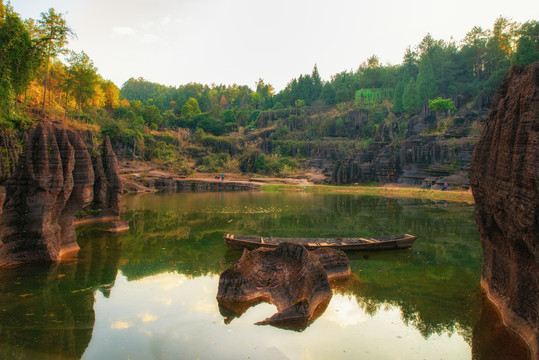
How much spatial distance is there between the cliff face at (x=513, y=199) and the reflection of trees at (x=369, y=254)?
1.43m

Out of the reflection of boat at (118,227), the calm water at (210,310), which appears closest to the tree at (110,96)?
the reflection of boat at (118,227)

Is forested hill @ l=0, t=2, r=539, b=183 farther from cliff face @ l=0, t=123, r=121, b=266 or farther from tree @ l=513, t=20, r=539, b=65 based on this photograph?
cliff face @ l=0, t=123, r=121, b=266

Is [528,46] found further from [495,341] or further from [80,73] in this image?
[80,73]

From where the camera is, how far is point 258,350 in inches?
324

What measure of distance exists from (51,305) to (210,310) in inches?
208

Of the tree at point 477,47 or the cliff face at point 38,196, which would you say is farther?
the tree at point 477,47

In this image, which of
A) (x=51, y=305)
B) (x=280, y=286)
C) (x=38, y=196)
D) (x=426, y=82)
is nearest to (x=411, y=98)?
(x=426, y=82)

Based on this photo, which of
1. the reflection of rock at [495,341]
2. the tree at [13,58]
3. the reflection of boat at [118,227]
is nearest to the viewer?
the reflection of rock at [495,341]

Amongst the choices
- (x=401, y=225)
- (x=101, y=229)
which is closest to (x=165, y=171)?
(x=101, y=229)

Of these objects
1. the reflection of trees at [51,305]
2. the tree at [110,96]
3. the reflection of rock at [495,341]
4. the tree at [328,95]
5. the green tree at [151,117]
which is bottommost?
the reflection of rock at [495,341]

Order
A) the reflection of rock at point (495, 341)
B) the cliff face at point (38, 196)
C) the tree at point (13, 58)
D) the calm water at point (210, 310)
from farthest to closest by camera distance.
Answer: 1. the tree at point (13, 58)
2. the cliff face at point (38, 196)
3. the calm water at point (210, 310)
4. the reflection of rock at point (495, 341)

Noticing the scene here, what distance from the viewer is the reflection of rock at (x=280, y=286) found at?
9.58 meters

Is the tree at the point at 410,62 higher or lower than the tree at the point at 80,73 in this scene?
higher

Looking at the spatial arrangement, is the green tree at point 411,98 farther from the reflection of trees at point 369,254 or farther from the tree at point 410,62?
the reflection of trees at point 369,254
